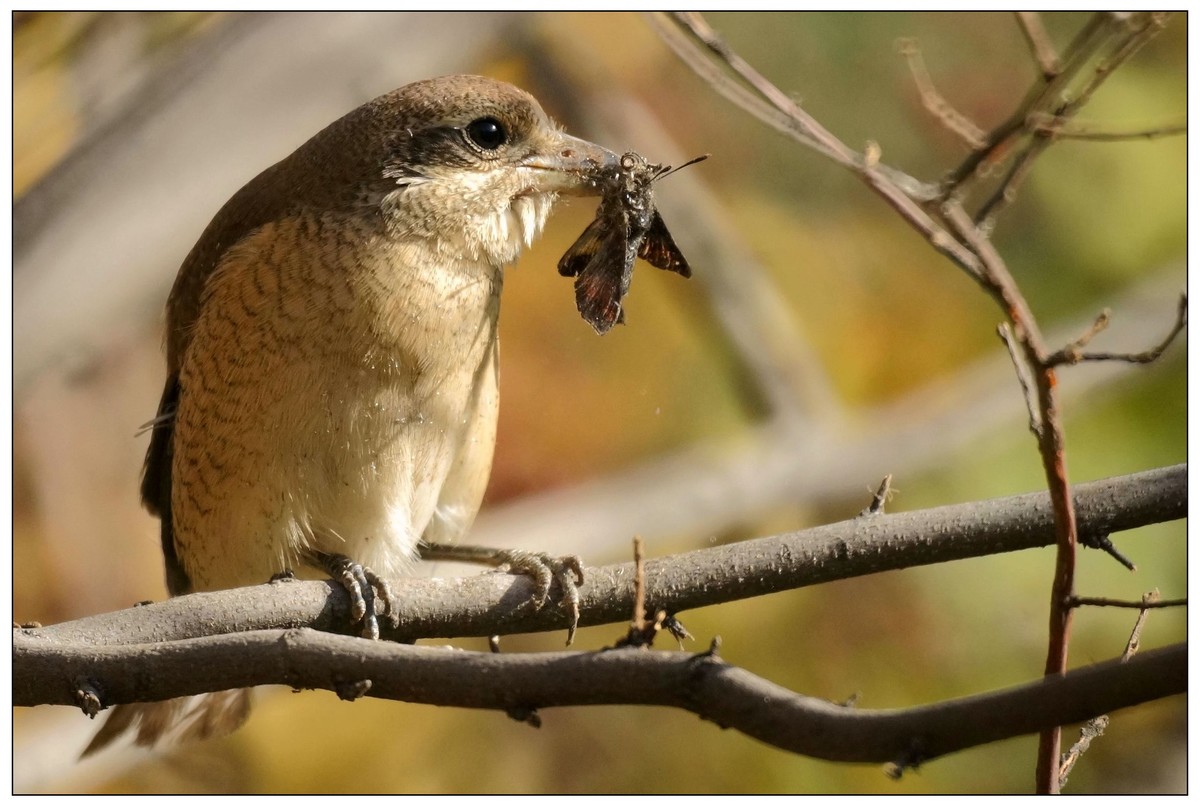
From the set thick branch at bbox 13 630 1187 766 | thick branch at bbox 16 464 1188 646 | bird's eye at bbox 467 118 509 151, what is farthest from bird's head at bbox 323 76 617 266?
thick branch at bbox 13 630 1187 766

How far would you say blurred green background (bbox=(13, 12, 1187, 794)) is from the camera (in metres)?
1.91

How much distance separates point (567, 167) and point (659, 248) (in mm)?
179

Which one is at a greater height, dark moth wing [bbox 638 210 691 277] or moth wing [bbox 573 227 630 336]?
dark moth wing [bbox 638 210 691 277]

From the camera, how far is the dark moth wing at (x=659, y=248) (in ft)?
5.66

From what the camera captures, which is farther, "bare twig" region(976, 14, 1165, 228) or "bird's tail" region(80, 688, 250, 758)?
"bird's tail" region(80, 688, 250, 758)

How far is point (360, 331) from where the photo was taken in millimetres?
1611

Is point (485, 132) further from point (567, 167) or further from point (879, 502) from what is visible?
point (879, 502)

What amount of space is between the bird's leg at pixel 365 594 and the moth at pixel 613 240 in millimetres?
463

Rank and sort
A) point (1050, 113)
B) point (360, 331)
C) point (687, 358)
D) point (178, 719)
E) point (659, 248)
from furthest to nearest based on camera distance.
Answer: point (687, 358) < point (178, 719) < point (659, 248) < point (360, 331) < point (1050, 113)

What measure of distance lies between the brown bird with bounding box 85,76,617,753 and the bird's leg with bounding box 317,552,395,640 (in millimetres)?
10

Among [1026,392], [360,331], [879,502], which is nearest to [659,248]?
[360,331]

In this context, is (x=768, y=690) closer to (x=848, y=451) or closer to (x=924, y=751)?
(x=924, y=751)

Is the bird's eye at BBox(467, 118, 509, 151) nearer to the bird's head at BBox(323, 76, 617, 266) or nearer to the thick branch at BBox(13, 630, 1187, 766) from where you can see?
the bird's head at BBox(323, 76, 617, 266)

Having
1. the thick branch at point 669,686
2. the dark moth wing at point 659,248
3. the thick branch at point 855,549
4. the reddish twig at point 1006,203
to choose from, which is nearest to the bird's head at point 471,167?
the dark moth wing at point 659,248
